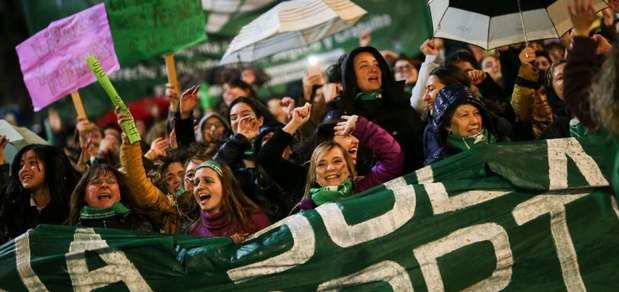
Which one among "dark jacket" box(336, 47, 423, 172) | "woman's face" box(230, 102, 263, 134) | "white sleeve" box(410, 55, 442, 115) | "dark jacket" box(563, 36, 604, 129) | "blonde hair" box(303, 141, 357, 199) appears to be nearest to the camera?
"dark jacket" box(563, 36, 604, 129)

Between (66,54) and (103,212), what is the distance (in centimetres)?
214

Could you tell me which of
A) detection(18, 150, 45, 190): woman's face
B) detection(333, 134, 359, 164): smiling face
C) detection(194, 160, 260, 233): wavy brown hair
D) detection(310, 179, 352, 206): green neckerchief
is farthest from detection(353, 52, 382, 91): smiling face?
detection(18, 150, 45, 190): woman's face

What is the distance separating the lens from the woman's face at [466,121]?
6074mm

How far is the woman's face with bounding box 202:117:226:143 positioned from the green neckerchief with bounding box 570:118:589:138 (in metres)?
2.88

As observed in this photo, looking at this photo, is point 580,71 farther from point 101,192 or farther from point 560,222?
point 101,192

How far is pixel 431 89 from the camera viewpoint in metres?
6.87

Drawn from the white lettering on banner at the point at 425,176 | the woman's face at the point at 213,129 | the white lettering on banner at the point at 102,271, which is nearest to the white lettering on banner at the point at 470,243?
the white lettering on banner at the point at 425,176

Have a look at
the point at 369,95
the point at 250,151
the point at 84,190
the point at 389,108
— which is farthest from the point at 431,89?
the point at 84,190

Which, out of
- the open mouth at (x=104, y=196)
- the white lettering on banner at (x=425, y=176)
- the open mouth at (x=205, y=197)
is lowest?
the white lettering on banner at (x=425, y=176)

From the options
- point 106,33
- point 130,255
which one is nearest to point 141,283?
point 130,255

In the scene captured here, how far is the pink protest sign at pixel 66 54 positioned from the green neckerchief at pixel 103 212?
1701 millimetres

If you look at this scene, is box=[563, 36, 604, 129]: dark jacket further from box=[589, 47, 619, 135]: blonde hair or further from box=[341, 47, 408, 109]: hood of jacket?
box=[341, 47, 408, 109]: hood of jacket

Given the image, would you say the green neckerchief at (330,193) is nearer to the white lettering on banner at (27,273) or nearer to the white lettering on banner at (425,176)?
the white lettering on banner at (425,176)

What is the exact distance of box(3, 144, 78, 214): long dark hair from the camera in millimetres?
6938
